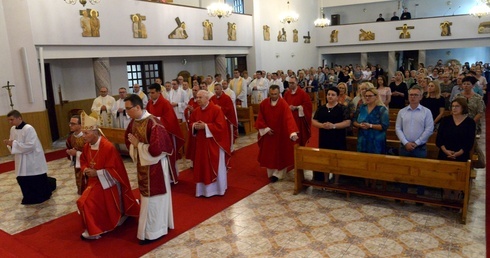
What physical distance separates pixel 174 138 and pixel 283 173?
212 centimetres

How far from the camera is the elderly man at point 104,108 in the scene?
9469 mm

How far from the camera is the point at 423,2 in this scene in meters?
23.8

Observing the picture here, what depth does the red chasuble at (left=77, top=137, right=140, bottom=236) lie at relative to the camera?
4.71 meters

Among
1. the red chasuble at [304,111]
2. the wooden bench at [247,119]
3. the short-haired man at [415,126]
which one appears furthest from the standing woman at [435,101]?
the wooden bench at [247,119]

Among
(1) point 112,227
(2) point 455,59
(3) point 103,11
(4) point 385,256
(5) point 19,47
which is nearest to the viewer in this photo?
(4) point 385,256

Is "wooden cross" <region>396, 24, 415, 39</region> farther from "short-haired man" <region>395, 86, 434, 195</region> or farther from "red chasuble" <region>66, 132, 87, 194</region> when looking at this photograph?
"red chasuble" <region>66, 132, 87, 194</region>

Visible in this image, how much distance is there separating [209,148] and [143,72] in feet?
32.2

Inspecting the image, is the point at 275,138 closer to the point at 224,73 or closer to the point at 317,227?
the point at 317,227

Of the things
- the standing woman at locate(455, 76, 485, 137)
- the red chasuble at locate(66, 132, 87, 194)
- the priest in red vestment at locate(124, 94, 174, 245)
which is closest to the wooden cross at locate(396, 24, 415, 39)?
the standing woman at locate(455, 76, 485, 137)

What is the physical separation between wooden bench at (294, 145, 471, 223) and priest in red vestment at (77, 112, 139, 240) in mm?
2727

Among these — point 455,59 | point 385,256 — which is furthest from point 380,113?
point 455,59

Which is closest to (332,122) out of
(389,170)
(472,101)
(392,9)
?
(389,170)

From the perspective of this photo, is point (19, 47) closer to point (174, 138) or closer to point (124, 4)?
point (124, 4)

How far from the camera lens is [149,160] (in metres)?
4.50
